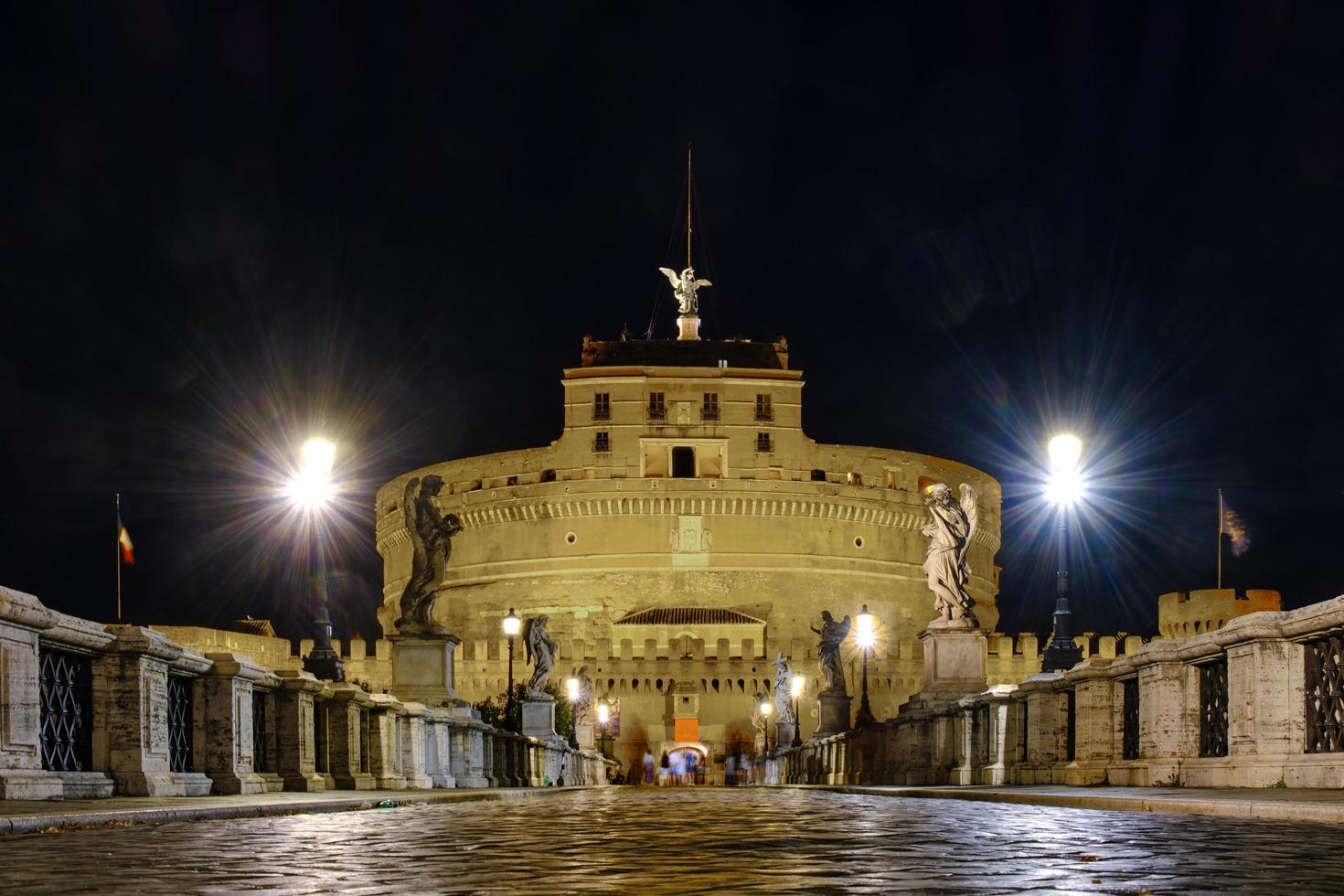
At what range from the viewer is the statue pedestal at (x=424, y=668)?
18.9 meters

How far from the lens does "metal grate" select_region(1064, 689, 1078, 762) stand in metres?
13.8

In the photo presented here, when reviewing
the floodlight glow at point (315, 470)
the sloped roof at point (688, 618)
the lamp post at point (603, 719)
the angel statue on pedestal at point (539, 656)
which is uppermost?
the floodlight glow at point (315, 470)

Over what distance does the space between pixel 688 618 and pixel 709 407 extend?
10.5 meters

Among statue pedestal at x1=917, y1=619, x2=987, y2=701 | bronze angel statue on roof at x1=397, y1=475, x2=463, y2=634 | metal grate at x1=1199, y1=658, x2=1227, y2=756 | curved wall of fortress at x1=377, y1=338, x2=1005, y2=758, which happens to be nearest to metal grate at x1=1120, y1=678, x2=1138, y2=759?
metal grate at x1=1199, y1=658, x2=1227, y2=756

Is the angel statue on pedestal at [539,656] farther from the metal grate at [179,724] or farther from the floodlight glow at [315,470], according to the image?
the metal grate at [179,724]

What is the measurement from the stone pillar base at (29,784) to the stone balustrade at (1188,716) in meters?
6.86

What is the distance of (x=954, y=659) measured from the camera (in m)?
19.5

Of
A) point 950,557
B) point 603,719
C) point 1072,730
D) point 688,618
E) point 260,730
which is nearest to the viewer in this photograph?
point 260,730

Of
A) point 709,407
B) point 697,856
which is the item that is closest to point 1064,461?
point 697,856

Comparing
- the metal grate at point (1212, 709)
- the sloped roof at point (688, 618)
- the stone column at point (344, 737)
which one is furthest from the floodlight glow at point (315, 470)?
the sloped roof at point (688, 618)

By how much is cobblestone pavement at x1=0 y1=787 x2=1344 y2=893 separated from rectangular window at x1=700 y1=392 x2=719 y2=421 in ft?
222

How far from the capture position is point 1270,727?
10.0 metres

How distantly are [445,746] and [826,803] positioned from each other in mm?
6770

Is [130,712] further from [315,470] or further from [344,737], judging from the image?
[315,470]
